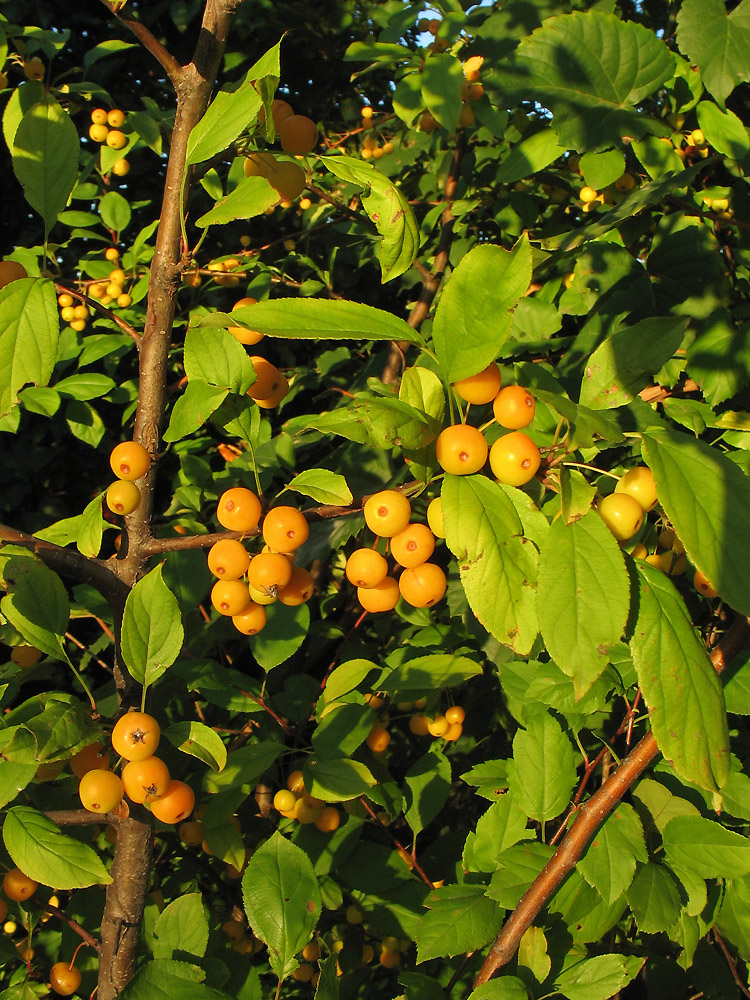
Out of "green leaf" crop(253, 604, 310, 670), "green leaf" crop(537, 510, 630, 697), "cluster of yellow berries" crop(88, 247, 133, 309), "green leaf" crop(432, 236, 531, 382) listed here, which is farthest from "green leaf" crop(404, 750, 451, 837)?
"cluster of yellow berries" crop(88, 247, 133, 309)

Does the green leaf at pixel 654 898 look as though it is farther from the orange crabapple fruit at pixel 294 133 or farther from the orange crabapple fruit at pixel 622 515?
the orange crabapple fruit at pixel 294 133

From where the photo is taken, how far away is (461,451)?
99 centimetres

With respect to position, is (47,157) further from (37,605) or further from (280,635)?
(280,635)

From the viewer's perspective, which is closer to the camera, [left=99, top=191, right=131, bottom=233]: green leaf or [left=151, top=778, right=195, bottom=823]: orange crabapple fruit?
[left=151, top=778, right=195, bottom=823]: orange crabapple fruit

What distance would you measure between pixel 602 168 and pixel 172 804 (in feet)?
5.79

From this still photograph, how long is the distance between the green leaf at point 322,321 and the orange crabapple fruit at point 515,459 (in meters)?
0.19

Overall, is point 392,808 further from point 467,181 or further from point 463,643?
point 467,181

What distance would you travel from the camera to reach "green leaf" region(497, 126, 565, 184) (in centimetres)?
193

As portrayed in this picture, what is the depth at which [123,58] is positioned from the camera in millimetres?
3877

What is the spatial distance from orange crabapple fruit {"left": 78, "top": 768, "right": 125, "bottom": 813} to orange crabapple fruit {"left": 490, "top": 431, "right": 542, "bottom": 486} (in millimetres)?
872

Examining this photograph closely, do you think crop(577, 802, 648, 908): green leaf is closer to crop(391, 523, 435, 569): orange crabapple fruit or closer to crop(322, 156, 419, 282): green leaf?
crop(391, 523, 435, 569): orange crabapple fruit

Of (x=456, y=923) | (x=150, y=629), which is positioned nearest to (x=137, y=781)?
(x=150, y=629)

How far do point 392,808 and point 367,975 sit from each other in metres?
0.72

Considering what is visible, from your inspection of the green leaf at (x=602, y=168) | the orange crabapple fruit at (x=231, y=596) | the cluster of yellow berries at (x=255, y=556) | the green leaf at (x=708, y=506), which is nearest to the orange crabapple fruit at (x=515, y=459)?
the green leaf at (x=708, y=506)
